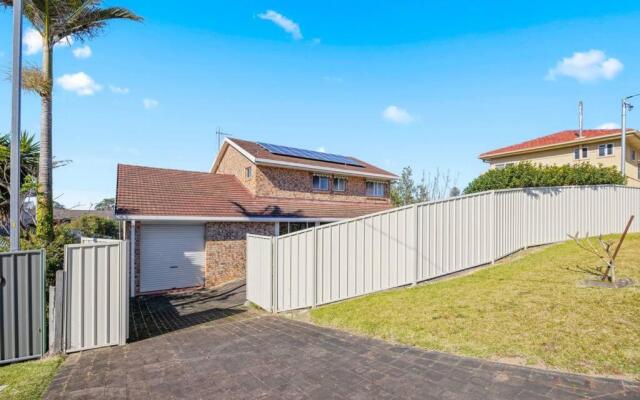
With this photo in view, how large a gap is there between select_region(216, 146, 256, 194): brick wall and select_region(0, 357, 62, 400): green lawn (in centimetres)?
1343

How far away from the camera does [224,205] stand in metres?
15.7

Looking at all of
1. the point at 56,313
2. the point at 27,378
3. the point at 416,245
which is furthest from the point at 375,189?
the point at 27,378

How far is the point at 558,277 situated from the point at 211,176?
55.9ft

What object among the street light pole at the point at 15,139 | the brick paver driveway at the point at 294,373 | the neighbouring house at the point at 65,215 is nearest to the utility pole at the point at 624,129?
the brick paver driveway at the point at 294,373

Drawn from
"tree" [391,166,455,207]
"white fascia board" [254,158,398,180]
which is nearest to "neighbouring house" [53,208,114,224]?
"white fascia board" [254,158,398,180]

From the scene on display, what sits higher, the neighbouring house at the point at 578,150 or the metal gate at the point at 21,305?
the neighbouring house at the point at 578,150

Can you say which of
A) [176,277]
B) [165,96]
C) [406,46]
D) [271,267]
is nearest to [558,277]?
[271,267]

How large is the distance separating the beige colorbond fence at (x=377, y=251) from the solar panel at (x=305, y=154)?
11769mm

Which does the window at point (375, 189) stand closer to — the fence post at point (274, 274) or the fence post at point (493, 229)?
the fence post at point (493, 229)

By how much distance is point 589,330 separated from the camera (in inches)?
192

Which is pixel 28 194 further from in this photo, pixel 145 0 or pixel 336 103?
pixel 336 103

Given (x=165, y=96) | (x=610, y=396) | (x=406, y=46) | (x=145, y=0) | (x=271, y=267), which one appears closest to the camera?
(x=610, y=396)

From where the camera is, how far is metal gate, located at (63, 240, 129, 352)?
18.0ft

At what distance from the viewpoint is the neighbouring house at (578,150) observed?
965 inches
